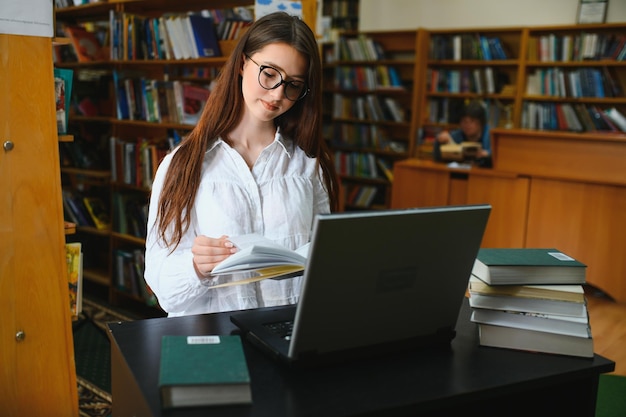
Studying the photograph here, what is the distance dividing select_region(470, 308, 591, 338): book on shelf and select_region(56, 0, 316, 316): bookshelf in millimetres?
2526

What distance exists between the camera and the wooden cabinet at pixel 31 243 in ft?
6.31

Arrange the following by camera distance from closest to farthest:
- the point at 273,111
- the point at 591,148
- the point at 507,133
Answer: the point at 273,111 → the point at 591,148 → the point at 507,133

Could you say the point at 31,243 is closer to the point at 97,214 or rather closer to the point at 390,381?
the point at 390,381

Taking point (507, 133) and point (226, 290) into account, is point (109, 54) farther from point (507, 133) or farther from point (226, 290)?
point (226, 290)

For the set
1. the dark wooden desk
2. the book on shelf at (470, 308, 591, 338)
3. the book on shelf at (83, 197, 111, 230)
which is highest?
the book on shelf at (470, 308, 591, 338)

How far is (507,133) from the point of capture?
4.35 m

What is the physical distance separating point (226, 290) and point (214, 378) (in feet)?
1.98

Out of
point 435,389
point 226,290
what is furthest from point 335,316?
point 226,290

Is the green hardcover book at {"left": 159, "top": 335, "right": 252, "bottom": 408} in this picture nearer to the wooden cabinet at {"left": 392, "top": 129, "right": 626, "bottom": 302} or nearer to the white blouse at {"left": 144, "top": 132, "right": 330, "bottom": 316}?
the white blouse at {"left": 144, "top": 132, "right": 330, "bottom": 316}

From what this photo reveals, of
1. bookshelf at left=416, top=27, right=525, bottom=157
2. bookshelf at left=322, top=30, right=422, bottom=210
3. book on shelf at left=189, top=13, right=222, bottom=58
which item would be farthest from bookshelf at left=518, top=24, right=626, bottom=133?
book on shelf at left=189, top=13, right=222, bottom=58

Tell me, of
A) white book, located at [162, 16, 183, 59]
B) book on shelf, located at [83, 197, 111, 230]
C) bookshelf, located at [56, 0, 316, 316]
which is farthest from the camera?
book on shelf, located at [83, 197, 111, 230]

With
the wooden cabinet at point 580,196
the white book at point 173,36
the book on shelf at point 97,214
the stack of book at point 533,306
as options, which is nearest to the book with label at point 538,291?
the stack of book at point 533,306

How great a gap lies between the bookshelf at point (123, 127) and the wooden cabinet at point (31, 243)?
1.50 meters

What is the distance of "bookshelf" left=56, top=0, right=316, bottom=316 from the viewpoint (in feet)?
12.1
